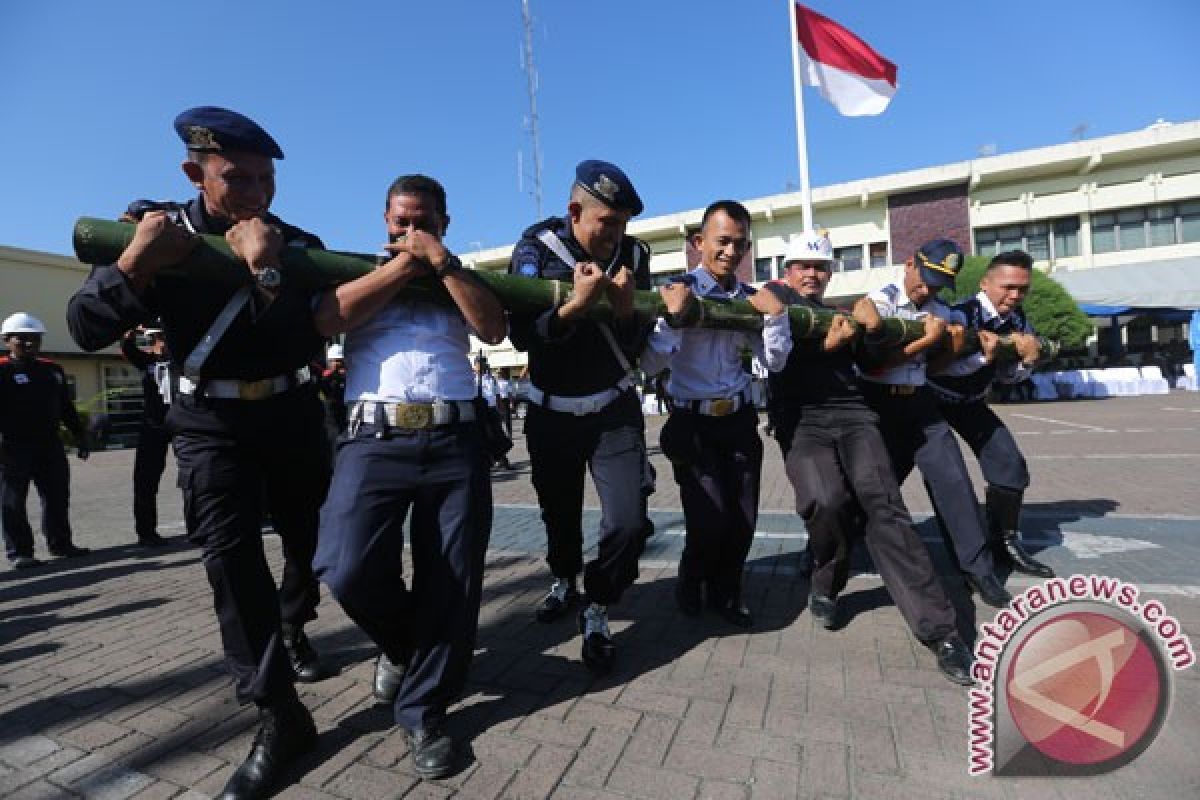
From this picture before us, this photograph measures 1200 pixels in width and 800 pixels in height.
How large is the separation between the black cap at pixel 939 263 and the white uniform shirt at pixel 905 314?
0.17 m

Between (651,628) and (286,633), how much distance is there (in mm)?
1748

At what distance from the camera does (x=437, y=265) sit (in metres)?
2.13

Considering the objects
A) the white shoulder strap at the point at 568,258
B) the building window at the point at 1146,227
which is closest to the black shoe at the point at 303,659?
the white shoulder strap at the point at 568,258

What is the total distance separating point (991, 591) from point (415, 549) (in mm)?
2936

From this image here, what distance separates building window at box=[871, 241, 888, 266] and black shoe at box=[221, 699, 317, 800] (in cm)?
3419

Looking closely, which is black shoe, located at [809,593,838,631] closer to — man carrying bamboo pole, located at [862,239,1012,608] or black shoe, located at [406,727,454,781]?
man carrying bamboo pole, located at [862,239,1012,608]

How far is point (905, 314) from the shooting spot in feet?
12.7

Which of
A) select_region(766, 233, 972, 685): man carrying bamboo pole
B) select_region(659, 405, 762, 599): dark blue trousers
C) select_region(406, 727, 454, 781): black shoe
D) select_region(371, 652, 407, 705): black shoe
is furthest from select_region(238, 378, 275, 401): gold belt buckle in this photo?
select_region(766, 233, 972, 685): man carrying bamboo pole

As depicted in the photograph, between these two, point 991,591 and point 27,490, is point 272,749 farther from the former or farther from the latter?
point 27,490

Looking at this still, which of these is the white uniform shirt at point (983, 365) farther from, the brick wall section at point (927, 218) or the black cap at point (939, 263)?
the brick wall section at point (927, 218)

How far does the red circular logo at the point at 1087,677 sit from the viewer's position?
177cm

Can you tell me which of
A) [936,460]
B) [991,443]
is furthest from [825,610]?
[991,443]

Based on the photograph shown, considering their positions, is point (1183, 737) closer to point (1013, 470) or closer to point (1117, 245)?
point (1013, 470)

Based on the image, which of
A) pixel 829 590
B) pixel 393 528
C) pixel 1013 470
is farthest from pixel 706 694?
pixel 1013 470
